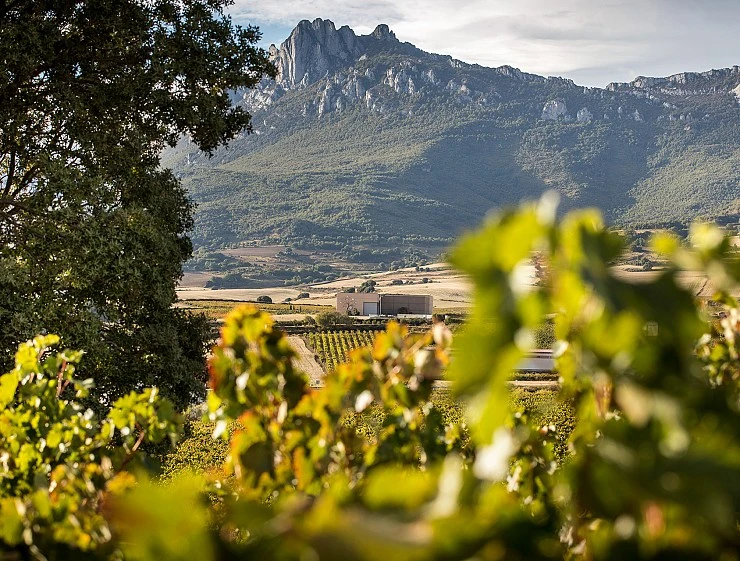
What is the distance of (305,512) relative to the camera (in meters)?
0.73

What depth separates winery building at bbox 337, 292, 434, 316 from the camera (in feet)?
300

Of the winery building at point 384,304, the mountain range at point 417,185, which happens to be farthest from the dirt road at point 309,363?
the mountain range at point 417,185

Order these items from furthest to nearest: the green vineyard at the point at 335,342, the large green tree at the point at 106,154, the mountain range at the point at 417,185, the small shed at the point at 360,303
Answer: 1. the mountain range at the point at 417,185
2. the small shed at the point at 360,303
3. the green vineyard at the point at 335,342
4. the large green tree at the point at 106,154

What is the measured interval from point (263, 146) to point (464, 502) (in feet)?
672

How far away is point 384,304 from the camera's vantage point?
3632 inches

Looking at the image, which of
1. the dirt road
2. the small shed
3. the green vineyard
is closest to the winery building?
the small shed

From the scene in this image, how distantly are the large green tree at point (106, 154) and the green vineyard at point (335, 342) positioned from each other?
49.3 m

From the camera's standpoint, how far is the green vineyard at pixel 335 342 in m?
62.0

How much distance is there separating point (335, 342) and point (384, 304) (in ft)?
80.6

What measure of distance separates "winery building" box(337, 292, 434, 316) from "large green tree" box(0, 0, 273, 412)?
266 feet

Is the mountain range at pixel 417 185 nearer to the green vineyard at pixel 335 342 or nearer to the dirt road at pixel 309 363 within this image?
the green vineyard at pixel 335 342

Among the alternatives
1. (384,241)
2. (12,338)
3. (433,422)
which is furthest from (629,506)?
(384,241)

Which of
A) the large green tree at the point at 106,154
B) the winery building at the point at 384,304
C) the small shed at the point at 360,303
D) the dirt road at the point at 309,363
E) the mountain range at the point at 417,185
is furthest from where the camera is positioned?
the mountain range at the point at 417,185

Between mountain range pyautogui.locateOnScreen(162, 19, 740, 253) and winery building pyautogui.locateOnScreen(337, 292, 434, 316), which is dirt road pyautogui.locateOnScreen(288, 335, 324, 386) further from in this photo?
mountain range pyautogui.locateOnScreen(162, 19, 740, 253)
